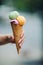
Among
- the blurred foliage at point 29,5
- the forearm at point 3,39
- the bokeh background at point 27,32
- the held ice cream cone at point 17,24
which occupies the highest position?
the held ice cream cone at point 17,24

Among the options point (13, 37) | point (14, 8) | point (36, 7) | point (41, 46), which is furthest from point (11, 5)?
point (13, 37)

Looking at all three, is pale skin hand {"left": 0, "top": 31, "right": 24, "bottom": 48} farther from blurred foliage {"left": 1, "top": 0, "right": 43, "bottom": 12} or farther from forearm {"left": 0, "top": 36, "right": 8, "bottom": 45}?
blurred foliage {"left": 1, "top": 0, "right": 43, "bottom": 12}

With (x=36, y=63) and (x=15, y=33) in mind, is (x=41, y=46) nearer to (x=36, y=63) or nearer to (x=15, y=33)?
(x=36, y=63)

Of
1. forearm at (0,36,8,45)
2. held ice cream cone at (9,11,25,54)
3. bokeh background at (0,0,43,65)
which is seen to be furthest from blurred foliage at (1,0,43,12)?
held ice cream cone at (9,11,25,54)

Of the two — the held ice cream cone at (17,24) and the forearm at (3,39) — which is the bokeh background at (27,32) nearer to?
the forearm at (3,39)

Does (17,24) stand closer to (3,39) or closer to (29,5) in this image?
(3,39)

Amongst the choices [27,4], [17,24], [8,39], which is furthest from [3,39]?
[27,4]

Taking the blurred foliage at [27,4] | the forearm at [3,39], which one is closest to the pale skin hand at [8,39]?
the forearm at [3,39]
